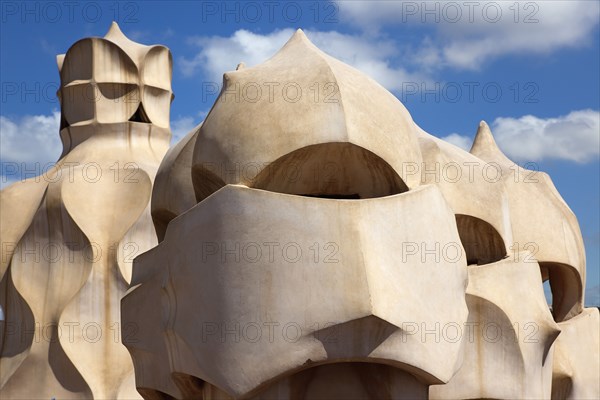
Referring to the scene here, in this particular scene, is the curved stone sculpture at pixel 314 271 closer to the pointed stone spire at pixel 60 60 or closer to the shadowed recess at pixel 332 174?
the shadowed recess at pixel 332 174

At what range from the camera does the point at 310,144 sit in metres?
7.09

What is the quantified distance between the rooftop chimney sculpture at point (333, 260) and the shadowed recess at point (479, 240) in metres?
0.02

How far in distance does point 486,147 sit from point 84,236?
245 inches

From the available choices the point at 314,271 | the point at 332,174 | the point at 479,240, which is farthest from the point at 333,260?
the point at 479,240

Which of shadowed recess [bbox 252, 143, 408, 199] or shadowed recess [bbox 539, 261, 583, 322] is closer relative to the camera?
shadowed recess [bbox 252, 143, 408, 199]

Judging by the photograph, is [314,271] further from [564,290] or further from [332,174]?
[564,290]

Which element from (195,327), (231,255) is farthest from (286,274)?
(195,327)

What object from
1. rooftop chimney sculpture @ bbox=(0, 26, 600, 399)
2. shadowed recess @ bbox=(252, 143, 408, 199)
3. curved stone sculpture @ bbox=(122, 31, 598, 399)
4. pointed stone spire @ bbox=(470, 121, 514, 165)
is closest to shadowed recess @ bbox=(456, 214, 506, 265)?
rooftop chimney sculpture @ bbox=(0, 26, 600, 399)

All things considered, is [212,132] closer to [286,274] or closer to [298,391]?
[286,274]

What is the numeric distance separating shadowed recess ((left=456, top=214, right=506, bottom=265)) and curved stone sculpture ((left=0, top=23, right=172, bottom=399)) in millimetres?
6117

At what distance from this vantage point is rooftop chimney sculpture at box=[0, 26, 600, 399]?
6.66 metres

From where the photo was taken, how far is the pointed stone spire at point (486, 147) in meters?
10.9

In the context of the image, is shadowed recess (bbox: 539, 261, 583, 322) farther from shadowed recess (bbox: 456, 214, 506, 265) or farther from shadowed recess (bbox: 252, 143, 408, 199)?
shadowed recess (bbox: 252, 143, 408, 199)

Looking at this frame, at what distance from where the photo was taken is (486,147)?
36.6 ft
